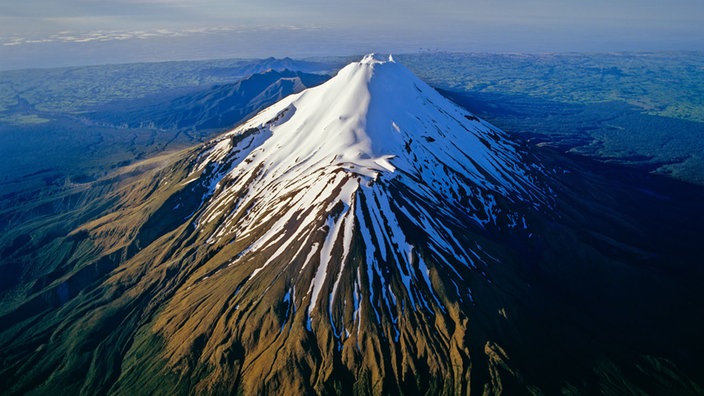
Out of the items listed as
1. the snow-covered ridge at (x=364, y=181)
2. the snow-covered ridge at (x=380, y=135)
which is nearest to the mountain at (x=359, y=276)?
the snow-covered ridge at (x=364, y=181)

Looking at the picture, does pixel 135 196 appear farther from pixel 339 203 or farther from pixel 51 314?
pixel 339 203

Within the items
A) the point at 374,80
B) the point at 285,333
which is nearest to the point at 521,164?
the point at 374,80

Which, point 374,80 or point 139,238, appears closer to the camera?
point 139,238

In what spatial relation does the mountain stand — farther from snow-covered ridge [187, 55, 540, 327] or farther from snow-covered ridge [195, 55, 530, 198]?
snow-covered ridge [195, 55, 530, 198]

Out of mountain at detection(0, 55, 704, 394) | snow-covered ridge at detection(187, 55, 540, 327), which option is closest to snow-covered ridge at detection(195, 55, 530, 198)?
snow-covered ridge at detection(187, 55, 540, 327)

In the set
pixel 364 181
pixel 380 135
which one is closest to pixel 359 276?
pixel 364 181

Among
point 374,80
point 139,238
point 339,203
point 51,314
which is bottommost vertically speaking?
point 51,314

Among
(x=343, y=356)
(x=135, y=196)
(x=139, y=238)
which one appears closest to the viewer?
(x=343, y=356)

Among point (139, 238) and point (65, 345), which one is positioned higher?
point (139, 238)
